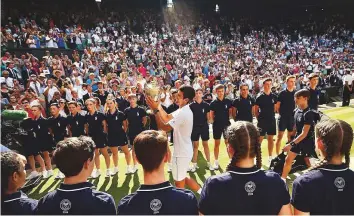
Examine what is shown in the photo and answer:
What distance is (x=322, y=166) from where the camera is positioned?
271cm

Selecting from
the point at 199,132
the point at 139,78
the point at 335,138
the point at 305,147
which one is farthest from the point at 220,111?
the point at 139,78

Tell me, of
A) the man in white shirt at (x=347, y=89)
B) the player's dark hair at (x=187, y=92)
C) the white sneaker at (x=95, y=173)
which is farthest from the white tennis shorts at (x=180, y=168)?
the man in white shirt at (x=347, y=89)

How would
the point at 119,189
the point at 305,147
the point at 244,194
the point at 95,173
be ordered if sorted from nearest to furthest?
the point at 244,194 → the point at 305,147 → the point at 119,189 → the point at 95,173

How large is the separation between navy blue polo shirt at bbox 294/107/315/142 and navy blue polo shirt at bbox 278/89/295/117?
1.67 m

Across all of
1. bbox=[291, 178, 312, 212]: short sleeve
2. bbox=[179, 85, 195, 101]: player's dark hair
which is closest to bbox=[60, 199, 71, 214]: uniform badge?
bbox=[291, 178, 312, 212]: short sleeve

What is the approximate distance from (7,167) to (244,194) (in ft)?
6.03

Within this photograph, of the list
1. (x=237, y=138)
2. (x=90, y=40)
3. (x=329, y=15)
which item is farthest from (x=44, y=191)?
(x=329, y=15)

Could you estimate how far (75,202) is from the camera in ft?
8.33

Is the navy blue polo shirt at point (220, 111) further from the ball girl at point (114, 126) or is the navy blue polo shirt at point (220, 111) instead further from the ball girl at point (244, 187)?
the ball girl at point (244, 187)

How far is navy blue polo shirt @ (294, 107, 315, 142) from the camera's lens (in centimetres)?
598

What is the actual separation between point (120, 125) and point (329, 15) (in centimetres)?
3327

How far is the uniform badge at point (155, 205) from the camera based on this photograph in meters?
2.44

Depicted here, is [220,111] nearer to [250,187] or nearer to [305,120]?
[305,120]

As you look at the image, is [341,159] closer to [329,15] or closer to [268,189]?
[268,189]
